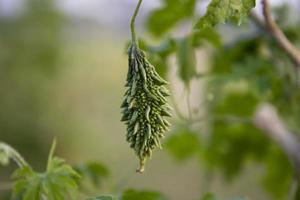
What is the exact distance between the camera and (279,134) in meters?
1.80

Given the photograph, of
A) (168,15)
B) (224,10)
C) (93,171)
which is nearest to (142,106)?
(224,10)

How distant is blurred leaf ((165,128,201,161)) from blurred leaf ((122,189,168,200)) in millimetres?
794

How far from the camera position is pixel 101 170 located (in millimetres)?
1328

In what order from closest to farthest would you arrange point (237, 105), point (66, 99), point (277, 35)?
point (277, 35)
point (237, 105)
point (66, 99)

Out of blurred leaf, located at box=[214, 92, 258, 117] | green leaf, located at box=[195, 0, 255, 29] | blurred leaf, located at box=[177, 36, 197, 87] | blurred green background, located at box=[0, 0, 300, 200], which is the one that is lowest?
blurred green background, located at box=[0, 0, 300, 200]

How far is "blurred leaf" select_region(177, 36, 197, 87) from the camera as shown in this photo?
1302 millimetres

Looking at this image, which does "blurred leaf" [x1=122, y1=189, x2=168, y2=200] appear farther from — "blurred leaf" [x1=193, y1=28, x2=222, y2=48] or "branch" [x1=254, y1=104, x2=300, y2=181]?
"branch" [x1=254, y1=104, x2=300, y2=181]

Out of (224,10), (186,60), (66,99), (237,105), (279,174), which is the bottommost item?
(66,99)

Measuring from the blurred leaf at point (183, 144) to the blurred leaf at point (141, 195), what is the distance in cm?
79

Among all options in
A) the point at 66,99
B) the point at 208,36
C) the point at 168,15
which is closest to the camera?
the point at 208,36

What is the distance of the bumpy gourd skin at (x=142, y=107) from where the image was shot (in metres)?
0.84

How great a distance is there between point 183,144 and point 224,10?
3.59ft

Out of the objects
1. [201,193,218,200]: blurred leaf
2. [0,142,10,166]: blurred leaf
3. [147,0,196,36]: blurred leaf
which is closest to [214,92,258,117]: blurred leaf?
[147,0,196,36]: blurred leaf

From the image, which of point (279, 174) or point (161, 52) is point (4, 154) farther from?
point (279, 174)
